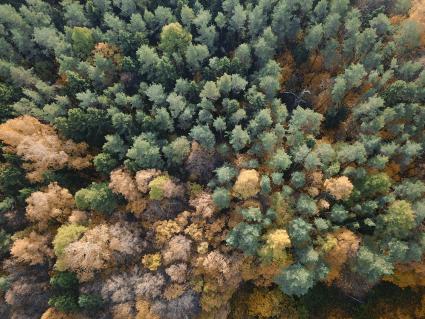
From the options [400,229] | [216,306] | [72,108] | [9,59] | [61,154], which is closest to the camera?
[400,229]

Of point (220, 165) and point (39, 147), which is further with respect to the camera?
point (220, 165)

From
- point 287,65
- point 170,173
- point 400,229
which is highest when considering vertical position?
point 287,65

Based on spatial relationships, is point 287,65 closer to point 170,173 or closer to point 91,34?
point 170,173

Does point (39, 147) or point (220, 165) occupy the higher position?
point (39, 147)

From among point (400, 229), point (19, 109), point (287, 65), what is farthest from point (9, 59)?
point (400, 229)

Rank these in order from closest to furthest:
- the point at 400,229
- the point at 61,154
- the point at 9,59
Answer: the point at 400,229 → the point at 61,154 → the point at 9,59

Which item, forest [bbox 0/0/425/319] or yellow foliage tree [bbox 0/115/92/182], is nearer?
forest [bbox 0/0/425/319]

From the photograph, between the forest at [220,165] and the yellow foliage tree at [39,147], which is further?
the yellow foliage tree at [39,147]

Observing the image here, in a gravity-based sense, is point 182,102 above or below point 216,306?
above
